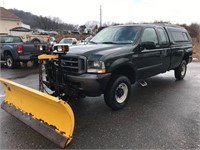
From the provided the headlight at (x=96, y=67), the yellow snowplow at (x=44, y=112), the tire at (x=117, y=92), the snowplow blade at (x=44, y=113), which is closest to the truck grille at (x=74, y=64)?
the headlight at (x=96, y=67)

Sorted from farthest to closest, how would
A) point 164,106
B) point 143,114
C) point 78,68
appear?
point 164,106, point 143,114, point 78,68

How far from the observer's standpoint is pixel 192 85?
278 inches

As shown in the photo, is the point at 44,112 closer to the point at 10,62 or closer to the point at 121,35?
the point at 121,35

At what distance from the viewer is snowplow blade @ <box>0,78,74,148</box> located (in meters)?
3.08

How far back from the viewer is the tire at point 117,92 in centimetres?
434

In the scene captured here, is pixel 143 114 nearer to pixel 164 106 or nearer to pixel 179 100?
pixel 164 106

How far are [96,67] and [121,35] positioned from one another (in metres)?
1.68

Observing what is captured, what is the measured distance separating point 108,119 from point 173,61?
146 inches

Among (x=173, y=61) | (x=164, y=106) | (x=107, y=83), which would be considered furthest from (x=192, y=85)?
(x=107, y=83)

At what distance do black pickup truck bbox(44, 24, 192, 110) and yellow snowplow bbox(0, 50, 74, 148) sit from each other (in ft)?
1.68

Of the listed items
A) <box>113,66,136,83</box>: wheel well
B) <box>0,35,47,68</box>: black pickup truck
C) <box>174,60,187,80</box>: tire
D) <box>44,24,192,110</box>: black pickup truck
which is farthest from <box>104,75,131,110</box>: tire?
<box>0,35,47,68</box>: black pickup truck

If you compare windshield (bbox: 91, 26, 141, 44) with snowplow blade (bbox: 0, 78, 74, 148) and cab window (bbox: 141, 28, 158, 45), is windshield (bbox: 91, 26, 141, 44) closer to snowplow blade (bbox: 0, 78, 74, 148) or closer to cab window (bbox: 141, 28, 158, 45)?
cab window (bbox: 141, 28, 158, 45)

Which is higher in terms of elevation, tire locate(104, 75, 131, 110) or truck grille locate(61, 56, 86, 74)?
truck grille locate(61, 56, 86, 74)

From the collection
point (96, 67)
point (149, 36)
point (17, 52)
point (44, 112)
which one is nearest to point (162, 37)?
point (149, 36)
